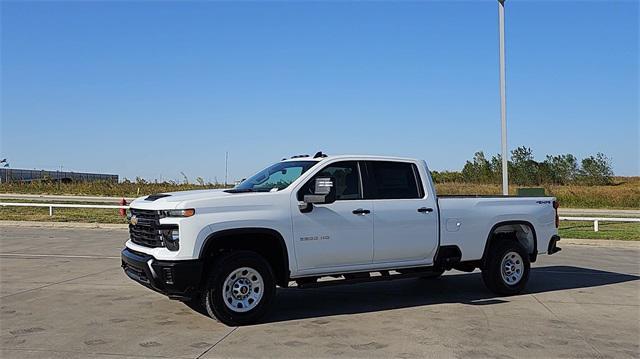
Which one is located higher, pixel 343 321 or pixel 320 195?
pixel 320 195

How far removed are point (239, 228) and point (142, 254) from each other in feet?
4.10

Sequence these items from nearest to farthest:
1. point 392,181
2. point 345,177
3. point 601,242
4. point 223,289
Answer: point 223,289 → point 345,177 → point 392,181 → point 601,242

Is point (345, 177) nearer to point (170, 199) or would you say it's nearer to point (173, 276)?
point (170, 199)

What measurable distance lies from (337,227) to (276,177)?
1133mm

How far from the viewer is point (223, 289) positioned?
695cm

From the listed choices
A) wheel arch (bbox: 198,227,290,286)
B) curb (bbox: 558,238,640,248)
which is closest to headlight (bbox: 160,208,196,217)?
wheel arch (bbox: 198,227,290,286)

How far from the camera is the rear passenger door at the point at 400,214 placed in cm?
789

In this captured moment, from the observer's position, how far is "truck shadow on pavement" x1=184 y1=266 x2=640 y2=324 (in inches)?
315

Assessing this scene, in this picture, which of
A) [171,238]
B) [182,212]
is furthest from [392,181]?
[171,238]

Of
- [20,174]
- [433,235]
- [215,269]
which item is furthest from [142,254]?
[20,174]

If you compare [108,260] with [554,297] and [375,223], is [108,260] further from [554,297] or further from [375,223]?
[554,297]

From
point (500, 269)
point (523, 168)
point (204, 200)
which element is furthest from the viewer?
point (523, 168)

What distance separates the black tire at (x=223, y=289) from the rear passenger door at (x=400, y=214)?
60.9 inches

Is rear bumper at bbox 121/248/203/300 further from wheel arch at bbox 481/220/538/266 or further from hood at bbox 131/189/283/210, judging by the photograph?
wheel arch at bbox 481/220/538/266
